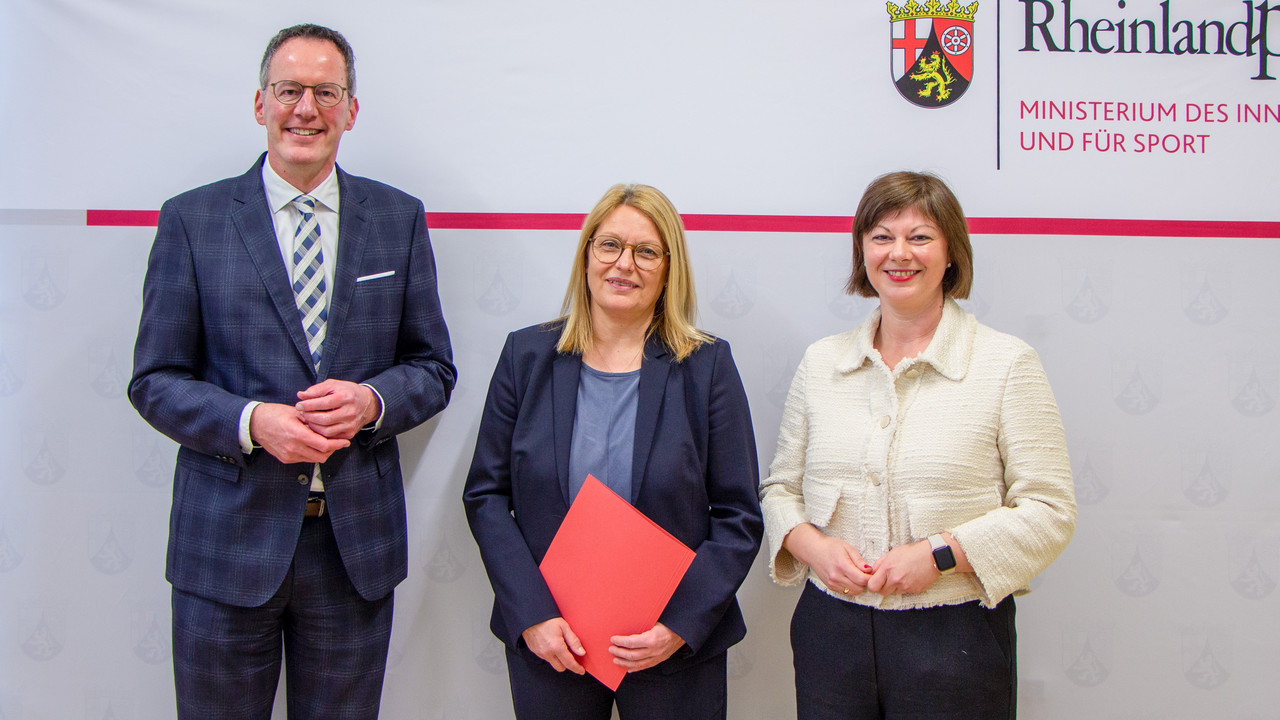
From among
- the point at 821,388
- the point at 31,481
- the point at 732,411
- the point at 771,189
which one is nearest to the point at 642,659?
the point at 732,411

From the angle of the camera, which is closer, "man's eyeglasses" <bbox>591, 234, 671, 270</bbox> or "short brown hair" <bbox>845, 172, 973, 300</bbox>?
"short brown hair" <bbox>845, 172, 973, 300</bbox>

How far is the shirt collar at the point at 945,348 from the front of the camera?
1509mm

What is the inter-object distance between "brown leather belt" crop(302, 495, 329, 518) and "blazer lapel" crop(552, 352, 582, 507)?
0.50 meters

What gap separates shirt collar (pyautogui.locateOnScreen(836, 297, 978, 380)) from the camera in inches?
59.4

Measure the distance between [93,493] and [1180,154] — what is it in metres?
3.03

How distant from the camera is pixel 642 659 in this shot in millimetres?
1499

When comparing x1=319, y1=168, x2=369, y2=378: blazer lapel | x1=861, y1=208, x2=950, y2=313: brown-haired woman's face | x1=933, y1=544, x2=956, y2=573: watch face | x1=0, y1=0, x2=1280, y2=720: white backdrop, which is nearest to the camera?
x1=933, y1=544, x2=956, y2=573: watch face

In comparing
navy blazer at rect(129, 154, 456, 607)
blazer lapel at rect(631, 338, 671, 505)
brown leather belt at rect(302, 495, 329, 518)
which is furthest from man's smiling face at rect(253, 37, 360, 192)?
blazer lapel at rect(631, 338, 671, 505)

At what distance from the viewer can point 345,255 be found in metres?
1.70

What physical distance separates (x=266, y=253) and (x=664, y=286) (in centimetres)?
82

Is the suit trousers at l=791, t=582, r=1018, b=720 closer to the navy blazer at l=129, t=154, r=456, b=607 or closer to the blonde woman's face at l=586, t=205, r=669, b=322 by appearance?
the blonde woman's face at l=586, t=205, r=669, b=322

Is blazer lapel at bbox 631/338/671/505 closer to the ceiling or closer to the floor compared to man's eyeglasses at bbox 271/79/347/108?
closer to the floor

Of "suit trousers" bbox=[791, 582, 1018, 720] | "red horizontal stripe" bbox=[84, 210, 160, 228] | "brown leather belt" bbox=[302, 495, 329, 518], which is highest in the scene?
"red horizontal stripe" bbox=[84, 210, 160, 228]

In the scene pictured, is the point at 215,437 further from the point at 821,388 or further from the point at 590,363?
the point at 821,388
